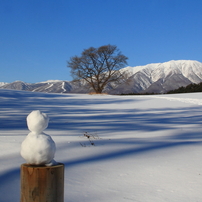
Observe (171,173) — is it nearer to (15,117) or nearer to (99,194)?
(99,194)

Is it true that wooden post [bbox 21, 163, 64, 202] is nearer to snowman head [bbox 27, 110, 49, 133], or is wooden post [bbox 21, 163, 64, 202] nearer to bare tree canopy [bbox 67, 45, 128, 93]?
snowman head [bbox 27, 110, 49, 133]

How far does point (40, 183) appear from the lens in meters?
1.34

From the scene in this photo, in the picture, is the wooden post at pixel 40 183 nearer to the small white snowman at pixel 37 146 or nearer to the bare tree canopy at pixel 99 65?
the small white snowman at pixel 37 146

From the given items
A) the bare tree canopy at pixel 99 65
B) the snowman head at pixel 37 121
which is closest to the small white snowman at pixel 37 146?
the snowman head at pixel 37 121

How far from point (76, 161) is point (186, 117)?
7.83 meters

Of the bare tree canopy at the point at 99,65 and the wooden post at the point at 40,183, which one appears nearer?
the wooden post at the point at 40,183

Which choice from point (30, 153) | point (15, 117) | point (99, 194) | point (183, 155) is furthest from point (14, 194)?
point (15, 117)

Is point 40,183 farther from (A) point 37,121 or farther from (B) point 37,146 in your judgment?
(A) point 37,121

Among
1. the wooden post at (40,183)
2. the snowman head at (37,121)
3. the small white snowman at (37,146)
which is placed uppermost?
the snowman head at (37,121)

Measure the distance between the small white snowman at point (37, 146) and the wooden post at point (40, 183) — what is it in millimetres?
46

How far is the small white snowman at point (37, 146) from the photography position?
136 cm

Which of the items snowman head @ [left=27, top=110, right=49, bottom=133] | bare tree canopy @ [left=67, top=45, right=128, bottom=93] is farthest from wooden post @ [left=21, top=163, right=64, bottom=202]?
bare tree canopy @ [left=67, top=45, right=128, bottom=93]

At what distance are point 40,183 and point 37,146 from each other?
0.62ft

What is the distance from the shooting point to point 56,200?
1.39 metres
